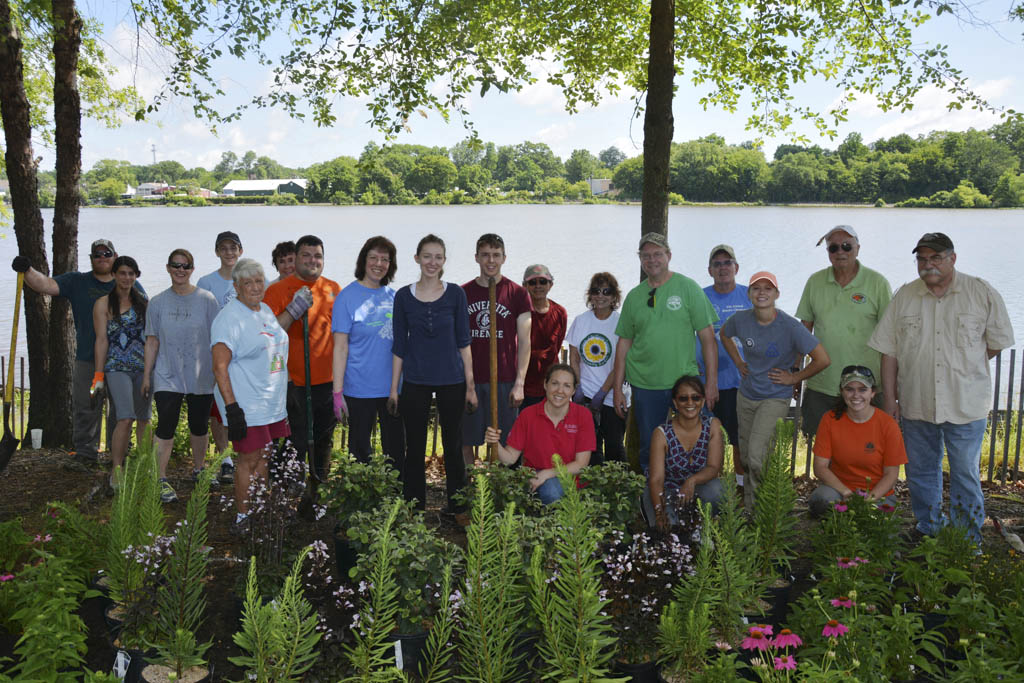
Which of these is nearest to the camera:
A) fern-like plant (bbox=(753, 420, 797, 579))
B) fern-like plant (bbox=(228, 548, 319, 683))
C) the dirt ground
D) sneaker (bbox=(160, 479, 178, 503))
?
fern-like plant (bbox=(228, 548, 319, 683))

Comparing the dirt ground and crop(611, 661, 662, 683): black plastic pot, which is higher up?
crop(611, 661, 662, 683): black plastic pot

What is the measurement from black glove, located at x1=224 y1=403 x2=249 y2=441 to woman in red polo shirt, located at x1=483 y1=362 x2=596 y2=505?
1.58 meters

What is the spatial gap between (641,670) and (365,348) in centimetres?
293

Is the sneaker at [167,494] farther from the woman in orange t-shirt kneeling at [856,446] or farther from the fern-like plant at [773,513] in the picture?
the woman in orange t-shirt kneeling at [856,446]

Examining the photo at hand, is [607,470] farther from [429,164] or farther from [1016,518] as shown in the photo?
[429,164]

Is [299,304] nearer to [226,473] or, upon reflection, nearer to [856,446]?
[226,473]

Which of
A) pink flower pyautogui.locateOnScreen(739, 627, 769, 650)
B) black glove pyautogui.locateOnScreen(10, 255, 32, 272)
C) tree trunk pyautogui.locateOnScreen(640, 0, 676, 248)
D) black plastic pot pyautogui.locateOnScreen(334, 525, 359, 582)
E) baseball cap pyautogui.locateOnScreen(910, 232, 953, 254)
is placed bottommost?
black plastic pot pyautogui.locateOnScreen(334, 525, 359, 582)

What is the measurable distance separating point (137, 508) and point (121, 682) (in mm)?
1185

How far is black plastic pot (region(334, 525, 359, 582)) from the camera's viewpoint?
15.7ft

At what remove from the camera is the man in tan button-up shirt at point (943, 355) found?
5.43m

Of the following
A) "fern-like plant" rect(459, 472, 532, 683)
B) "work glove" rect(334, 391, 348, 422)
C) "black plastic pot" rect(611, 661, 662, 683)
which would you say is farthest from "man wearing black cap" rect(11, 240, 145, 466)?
"black plastic pot" rect(611, 661, 662, 683)

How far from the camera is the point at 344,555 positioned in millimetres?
4797

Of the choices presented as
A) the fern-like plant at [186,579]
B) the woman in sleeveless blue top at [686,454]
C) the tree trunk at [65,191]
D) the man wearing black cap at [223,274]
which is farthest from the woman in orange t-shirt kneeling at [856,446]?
the tree trunk at [65,191]

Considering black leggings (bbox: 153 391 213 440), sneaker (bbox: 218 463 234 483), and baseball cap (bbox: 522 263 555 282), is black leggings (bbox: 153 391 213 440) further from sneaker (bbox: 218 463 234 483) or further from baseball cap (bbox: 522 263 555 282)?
baseball cap (bbox: 522 263 555 282)
